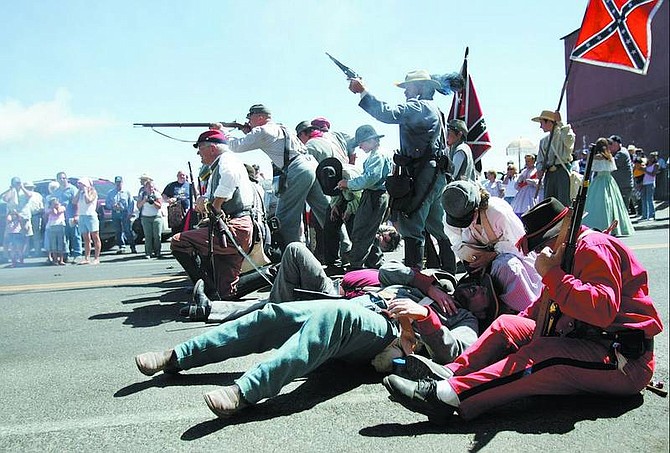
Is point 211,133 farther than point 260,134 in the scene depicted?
No

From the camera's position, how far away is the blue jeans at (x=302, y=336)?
9.55 ft

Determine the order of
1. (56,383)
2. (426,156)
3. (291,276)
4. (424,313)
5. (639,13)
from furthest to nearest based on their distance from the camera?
(426,156) < (639,13) < (291,276) < (56,383) < (424,313)

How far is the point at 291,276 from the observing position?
4.23 metres

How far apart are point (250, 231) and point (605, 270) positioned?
13.0 feet

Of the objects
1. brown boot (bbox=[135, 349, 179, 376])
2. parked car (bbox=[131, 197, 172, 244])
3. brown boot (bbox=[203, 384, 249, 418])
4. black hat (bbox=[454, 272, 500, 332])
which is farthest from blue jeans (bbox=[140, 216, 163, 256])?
brown boot (bbox=[203, 384, 249, 418])

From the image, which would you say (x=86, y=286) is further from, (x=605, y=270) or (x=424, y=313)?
(x=605, y=270)

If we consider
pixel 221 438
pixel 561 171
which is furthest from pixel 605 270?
pixel 561 171

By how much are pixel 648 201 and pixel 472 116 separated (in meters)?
8.60

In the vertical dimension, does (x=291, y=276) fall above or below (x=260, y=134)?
below

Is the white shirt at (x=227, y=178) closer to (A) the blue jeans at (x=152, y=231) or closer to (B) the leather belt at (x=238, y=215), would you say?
(B) the leather belt at (x=238, y=215)

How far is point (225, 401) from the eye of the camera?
2.75m

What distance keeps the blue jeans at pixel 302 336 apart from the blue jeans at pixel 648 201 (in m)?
13.8

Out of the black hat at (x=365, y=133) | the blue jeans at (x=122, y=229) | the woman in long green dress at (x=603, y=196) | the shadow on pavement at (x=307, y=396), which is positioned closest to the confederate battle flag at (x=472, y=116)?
the black hat at (x=365, y=133)

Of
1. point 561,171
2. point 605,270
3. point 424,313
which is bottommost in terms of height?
point 424,313
